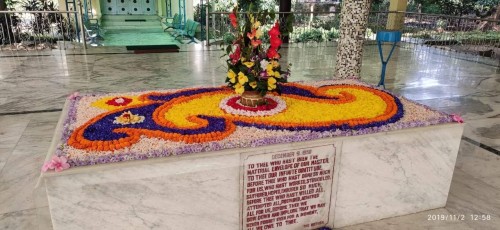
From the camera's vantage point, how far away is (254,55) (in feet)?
7.58

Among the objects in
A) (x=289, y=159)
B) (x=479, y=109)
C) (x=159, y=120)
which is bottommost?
(x=479, y=109)

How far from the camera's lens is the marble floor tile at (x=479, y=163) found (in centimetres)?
292

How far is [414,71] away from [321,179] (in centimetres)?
516

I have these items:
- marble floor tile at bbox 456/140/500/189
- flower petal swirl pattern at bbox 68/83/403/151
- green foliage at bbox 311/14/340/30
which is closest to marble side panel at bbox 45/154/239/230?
flower petal swirl pattern at bbox 68/83/403/151

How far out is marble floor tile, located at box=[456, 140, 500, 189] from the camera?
2920 millimetres

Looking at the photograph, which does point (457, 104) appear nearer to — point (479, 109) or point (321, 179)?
point (479, 109)

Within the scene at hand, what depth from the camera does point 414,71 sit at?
6.61 m

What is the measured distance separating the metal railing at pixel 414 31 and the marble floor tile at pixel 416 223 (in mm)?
7490

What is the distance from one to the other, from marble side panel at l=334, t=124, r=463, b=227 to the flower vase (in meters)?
0.64

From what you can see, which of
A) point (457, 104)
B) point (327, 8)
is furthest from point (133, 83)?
point (327, 8)

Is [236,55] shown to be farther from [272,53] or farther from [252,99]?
[252,99]

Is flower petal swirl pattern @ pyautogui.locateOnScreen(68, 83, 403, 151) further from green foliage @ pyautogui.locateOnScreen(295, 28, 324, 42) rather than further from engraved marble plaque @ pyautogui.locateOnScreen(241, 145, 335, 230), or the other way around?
green foliage @ pyautogui.locateOnScreen(295, 28, 324, 42)

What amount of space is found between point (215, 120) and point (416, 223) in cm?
141
